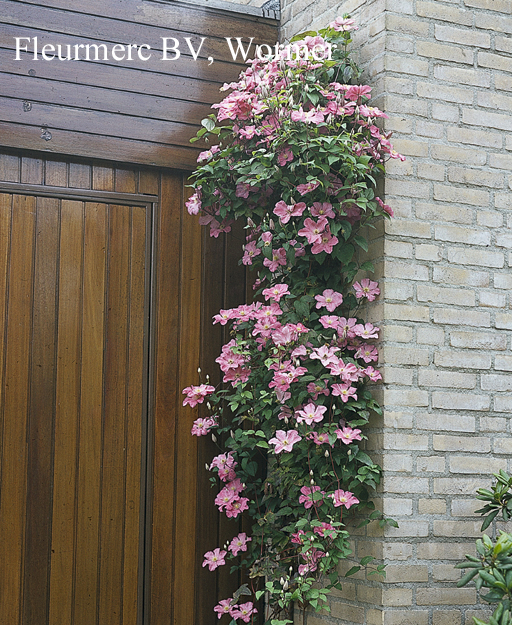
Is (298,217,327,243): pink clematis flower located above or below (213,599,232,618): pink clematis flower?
above

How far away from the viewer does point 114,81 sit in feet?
11.2

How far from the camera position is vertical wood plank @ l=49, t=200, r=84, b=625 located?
3.22 meters

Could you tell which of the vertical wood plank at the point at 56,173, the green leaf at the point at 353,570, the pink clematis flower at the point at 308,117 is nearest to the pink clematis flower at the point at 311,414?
the green leaf at the point at 353,570

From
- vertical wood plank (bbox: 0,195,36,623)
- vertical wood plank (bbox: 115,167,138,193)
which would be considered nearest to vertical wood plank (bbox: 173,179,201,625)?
vertical wood plank (bbox: 115,167,138,193)

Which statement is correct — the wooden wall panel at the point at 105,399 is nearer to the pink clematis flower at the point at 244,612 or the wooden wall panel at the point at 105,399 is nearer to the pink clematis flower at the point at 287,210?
the pink clematis flower at the point at 244,612

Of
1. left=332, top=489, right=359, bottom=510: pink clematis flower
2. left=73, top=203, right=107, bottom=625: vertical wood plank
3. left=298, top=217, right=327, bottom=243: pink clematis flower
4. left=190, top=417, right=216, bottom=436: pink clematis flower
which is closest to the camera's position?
left=332, top=489, right=359, bottom=510: pink clematis flower

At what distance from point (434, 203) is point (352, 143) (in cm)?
42

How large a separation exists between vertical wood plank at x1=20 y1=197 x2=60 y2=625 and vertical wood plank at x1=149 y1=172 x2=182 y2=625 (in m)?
0.43

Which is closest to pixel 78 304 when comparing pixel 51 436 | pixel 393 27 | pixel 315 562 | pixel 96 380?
pixel 96 380

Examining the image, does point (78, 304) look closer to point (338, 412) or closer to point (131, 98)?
point (131, 98)

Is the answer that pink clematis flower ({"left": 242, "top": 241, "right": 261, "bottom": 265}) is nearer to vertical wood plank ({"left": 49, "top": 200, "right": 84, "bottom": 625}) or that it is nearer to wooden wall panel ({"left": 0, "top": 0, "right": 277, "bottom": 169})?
wooden wall panel ({"left": 0, "top": 0, "right": 277, "bottom": 169})

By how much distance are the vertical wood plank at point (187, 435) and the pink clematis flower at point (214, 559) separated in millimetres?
145

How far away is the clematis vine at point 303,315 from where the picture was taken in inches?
115

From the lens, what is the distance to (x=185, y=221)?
3.55 metres
